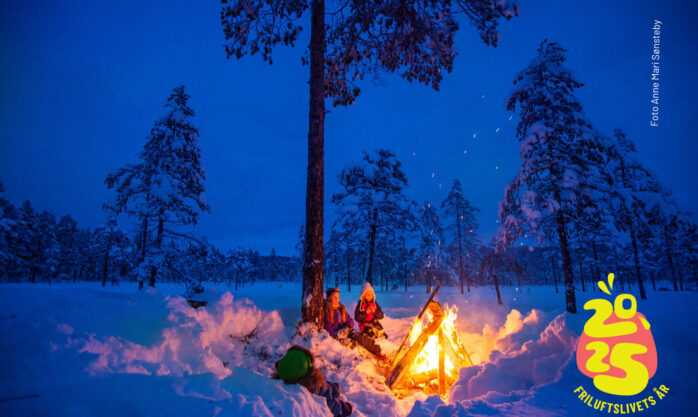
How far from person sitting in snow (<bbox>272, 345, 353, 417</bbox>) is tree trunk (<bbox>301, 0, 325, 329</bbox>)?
90.6 inches

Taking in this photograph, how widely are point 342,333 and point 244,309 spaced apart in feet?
7.18

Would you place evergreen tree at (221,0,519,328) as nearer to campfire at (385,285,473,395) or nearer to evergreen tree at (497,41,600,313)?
campfire at (385,285,473,395)

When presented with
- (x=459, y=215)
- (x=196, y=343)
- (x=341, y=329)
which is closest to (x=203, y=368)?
(x=196, y=343)

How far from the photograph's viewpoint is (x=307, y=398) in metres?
3.47

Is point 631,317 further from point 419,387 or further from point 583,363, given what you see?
point 419,387

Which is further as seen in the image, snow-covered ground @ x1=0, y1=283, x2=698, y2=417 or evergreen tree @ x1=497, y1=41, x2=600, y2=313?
evergreen tree @ x1=497, y1=41, x2=600, y2=313

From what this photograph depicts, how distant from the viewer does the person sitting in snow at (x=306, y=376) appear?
373 centimetres

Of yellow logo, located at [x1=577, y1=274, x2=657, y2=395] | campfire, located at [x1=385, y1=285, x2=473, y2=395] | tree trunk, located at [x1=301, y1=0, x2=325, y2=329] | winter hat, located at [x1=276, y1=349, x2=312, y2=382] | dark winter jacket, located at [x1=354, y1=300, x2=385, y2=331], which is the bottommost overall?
campfire, located at [x1=385, y1=285, x2=473, y2=395]

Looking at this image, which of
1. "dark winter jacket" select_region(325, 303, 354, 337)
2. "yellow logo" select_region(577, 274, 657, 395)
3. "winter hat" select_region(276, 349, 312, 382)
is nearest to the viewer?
"yellow logo" select_region(577, 274, 657, 395)

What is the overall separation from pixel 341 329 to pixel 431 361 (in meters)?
2.01

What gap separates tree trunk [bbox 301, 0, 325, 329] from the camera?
625 cm

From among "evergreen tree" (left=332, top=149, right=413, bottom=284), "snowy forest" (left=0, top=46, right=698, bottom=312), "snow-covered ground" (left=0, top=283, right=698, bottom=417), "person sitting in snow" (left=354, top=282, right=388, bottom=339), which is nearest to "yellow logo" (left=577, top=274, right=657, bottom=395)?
"snow-covered ground" (left=0, top=283, right=698, bottom=417)

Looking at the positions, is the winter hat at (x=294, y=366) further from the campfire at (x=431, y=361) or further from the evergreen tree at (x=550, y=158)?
the evergreen tree at (x=550, y=158)

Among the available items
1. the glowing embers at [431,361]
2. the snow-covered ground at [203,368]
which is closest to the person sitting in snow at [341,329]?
the snow-covered ground at [203,368]
